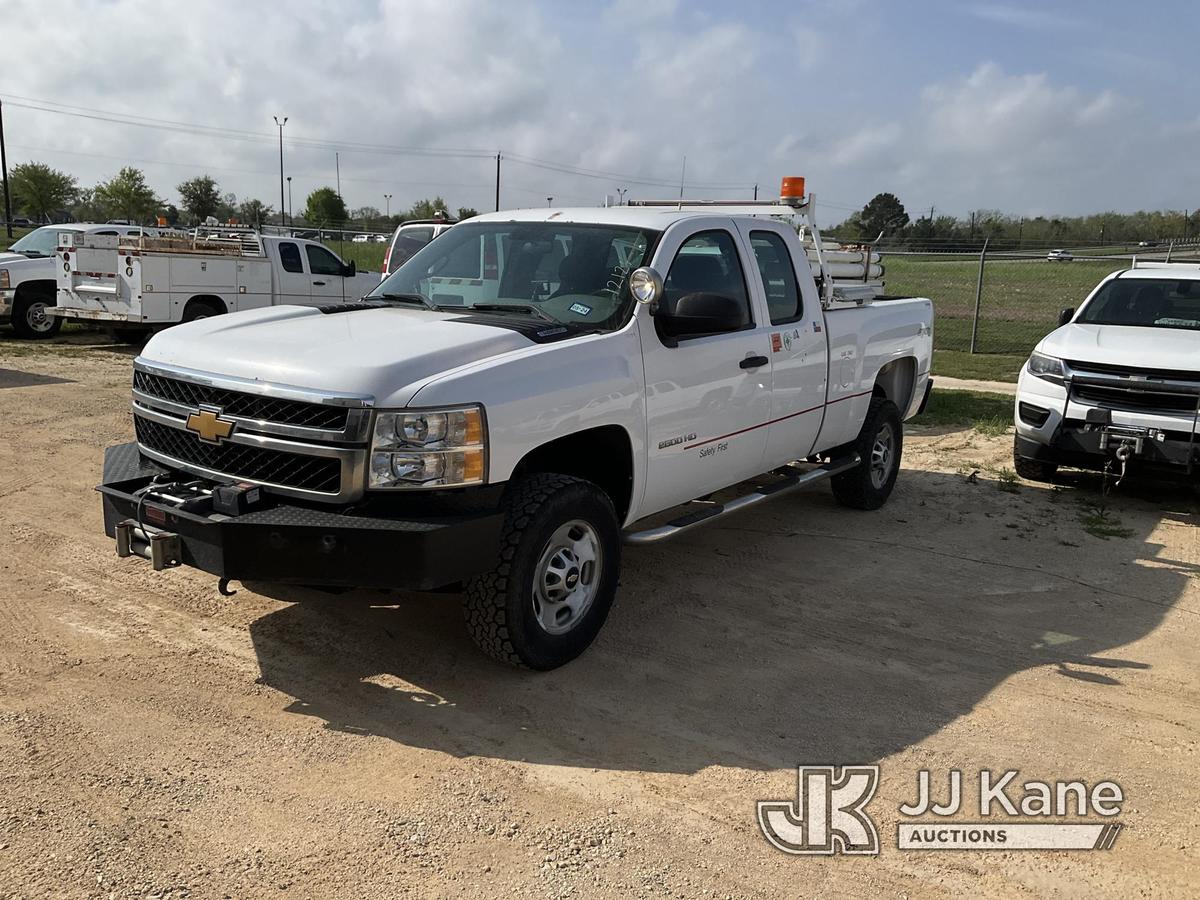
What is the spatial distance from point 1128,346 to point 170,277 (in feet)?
40.3

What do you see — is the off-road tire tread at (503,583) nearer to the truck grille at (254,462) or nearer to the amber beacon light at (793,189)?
the truck grille at (254,462)

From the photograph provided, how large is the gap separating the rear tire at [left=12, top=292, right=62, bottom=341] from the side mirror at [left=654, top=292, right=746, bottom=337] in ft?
47.3

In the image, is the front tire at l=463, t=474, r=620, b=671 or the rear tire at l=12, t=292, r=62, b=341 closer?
the front tire at l=463, t=474, r=620, b=671

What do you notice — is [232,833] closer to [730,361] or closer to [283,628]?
[283,628]

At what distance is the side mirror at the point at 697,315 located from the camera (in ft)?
15.2

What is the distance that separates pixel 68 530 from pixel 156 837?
11.8ft

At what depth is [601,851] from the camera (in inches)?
126

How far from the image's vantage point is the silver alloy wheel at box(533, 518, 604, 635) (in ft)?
14.2

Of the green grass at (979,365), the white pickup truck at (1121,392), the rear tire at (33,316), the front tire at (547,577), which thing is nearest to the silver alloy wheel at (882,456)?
the white pickup truck at (1121,392)

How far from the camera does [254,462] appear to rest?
4062 mm

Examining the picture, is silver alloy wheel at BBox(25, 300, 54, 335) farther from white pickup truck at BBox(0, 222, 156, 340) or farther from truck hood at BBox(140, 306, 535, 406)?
truck hood at BBox(140, 306, 535, 406)

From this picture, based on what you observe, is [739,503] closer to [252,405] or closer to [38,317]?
[252,405]

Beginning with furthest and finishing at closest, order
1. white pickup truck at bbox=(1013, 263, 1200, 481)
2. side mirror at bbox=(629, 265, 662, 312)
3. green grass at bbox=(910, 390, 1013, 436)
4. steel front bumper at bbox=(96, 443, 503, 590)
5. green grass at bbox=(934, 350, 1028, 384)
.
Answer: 1. green grass at bbox=(934, 350, 1028, 384)
2. green grass at bbox=(910, 390, 1013, 436)
3. white pickup truck at bbox=(1013, 263, 1200, 481)
4. side mirror at bbox=(629, 265, 662, 312)
5. steel front bumper at bbox=(96, 443, 503, 590)

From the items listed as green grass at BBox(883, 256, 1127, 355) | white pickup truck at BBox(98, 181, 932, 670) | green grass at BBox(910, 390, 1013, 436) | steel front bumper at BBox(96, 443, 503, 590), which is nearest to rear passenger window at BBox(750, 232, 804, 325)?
white pickup truck at BBox(98, 181, 932, 670)
